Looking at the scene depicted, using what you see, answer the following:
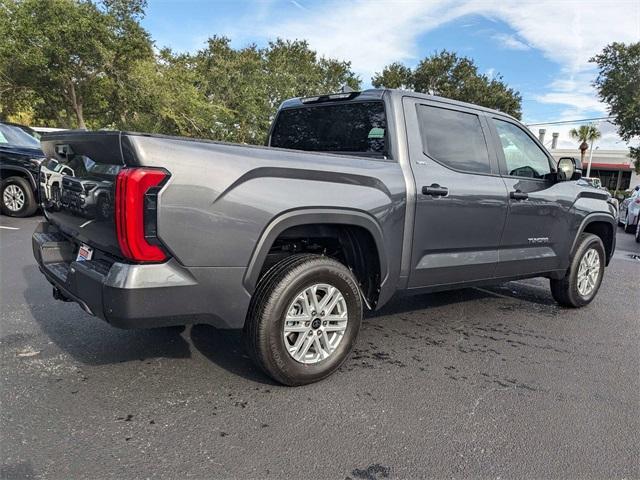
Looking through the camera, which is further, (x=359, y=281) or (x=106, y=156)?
(x=359, y=281)

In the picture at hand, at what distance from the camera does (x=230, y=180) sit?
2598 mm

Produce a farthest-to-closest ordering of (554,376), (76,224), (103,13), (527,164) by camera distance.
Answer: (103,13)
(527,164)
(554,376)
(76,224)

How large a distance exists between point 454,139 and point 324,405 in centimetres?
229

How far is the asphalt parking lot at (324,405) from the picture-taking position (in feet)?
7.82

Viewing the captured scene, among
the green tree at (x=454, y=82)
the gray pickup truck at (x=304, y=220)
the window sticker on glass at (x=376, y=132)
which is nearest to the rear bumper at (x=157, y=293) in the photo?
the gray pickup truck at (x=304, y=220)

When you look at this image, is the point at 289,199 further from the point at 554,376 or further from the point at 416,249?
the point at 554,376

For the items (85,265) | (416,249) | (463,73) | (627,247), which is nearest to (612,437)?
(416,249)

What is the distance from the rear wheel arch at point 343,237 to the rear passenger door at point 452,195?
0.33m

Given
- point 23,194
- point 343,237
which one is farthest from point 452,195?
point 23,194

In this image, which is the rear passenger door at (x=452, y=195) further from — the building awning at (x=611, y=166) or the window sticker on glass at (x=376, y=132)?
the building awning at (x=611, y=166)

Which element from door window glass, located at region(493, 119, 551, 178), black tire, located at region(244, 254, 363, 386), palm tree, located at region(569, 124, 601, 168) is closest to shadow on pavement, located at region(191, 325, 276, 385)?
black tire, located at region(244, 254, 363, 386)

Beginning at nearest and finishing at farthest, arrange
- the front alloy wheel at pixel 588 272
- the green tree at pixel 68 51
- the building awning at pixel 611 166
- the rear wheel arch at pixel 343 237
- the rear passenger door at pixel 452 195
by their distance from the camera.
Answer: the rear wheel arch at pixel 343 237 < the rear passenger door at pixel 452 195 < the front alloy wheel at pixel 588 272 < the green tree at pixel 68 51 < the building awning at pixel 611 166

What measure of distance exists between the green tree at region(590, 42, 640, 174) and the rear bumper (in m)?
27.8

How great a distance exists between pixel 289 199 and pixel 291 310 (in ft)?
2.21
